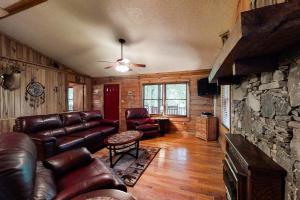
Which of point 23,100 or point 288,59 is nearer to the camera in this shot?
point 288,59

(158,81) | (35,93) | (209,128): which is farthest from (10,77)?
(209,128)

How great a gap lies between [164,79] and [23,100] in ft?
14.9

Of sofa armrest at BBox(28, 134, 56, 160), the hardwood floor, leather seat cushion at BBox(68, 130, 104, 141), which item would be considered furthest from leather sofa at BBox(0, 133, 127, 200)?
leather seat cushion at BBox(68, 130, 104, 141)

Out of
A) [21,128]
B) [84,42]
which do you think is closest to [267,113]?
[21,128]

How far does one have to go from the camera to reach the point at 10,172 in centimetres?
83

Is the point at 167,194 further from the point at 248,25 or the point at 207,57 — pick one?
the point at 207,57

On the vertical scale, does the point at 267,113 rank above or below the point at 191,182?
above

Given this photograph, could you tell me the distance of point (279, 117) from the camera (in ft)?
4.26

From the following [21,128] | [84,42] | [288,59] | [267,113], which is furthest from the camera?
[84,42]

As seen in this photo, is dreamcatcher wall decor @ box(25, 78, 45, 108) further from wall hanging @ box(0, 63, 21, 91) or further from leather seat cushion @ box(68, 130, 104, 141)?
leather seat cushion @ box(68, 130, 104, 141)

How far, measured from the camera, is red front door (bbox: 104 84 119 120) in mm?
6902

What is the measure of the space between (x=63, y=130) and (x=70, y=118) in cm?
43

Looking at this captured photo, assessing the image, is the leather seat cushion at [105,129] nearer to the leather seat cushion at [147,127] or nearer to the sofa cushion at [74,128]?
the sofa cushion at [74,128]

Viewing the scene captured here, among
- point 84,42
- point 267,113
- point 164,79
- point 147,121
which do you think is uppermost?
point 84,42
